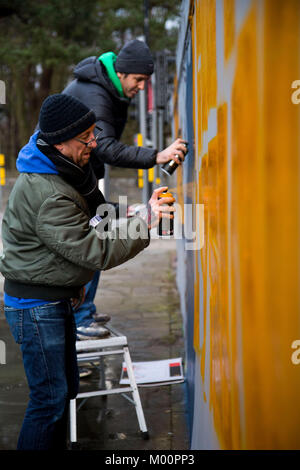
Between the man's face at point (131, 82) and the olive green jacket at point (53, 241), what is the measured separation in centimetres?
148

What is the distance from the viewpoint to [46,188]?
2.44m

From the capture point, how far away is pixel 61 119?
2479 mm

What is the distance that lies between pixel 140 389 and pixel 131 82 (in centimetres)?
210

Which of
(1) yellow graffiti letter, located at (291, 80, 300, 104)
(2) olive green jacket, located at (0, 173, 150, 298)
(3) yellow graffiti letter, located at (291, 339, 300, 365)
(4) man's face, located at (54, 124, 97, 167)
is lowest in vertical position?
(3) yellow graffiti letter, located at (291, 339, 300, 365)

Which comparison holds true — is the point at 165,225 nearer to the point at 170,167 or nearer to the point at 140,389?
the point at 170,167

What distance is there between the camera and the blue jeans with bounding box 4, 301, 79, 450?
260cm

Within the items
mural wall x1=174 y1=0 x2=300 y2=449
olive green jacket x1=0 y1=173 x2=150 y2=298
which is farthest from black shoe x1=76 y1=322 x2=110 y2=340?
mural wall x1=174 y1=0 x2=300 y2=449

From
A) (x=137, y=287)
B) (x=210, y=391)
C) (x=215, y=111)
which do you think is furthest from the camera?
(x=137, y=287)

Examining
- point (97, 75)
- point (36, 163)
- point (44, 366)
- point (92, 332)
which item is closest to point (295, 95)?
point (36, 163)

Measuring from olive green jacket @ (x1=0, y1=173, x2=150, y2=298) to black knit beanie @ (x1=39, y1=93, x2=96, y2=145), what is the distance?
17 centimetres

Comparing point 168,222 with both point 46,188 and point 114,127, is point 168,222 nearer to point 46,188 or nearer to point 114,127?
point 46,188

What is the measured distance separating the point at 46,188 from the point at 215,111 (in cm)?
87

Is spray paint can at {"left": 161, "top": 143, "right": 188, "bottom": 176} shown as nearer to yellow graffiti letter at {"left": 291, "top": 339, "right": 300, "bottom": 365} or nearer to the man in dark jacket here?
the man in dark jacket

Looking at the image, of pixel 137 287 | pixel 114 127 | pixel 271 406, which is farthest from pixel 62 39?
pixel 271 406
